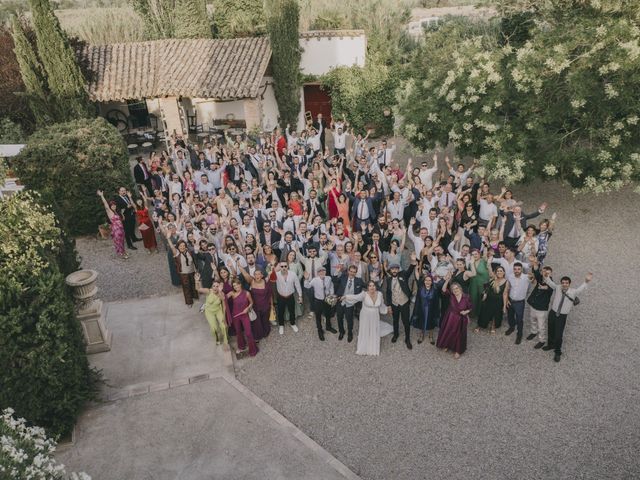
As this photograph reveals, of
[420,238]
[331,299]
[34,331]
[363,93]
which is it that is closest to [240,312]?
[331,299]

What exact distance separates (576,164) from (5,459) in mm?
12164

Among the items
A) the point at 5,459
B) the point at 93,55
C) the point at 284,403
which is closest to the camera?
the point at 5,459

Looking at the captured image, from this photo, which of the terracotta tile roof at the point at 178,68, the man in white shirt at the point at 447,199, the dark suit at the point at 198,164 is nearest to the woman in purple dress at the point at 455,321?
the man in white shirt at the point at 447,199

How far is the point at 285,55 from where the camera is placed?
19688 mm

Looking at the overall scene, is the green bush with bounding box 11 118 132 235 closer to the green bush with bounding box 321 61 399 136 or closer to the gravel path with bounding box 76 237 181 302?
the gravel path with bounding box 76 237 181 302

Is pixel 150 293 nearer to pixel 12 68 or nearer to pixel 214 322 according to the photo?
pixel 214 322

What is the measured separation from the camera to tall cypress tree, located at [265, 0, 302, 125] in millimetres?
19125

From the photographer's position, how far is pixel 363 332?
8.55 meters

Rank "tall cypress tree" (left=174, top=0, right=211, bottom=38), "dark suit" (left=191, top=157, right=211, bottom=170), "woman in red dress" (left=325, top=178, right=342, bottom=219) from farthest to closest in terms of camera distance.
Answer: "tall cypress tree" (left=174, top=0, right=211, bottom=38), "dark suit" (left=191, top=157, right=211, bottom=170), "woman in red dress" (left=325, top=178, right=342, bottom=219)

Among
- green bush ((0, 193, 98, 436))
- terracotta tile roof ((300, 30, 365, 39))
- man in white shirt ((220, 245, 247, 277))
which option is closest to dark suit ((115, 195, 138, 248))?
man in white shirt ((220, 245, 247, 277))

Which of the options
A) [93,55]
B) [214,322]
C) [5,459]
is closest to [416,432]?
[214,322]

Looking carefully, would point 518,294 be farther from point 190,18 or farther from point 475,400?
point 190,18

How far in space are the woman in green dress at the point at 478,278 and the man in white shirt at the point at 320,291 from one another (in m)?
2.65

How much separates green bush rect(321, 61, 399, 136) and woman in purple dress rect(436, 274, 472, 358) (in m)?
15.2
